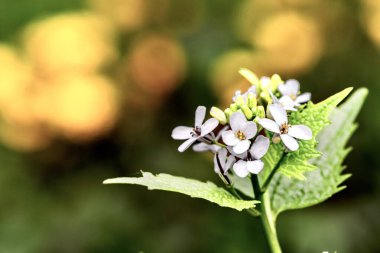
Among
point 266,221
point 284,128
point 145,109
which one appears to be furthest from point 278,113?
point 145,109

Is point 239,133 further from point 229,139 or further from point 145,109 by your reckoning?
point 145,109

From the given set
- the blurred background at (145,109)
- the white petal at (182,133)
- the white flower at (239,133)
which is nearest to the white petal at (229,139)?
the white flower at (239,133)

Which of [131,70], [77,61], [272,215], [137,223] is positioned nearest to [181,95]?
[131,70]

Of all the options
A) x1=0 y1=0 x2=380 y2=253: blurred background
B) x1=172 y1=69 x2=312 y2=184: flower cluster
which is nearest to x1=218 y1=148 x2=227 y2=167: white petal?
x1=172 y1=69 x2=312 y2=184: flower cluster

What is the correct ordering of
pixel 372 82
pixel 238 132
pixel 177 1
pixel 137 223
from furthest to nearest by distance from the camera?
pixel 177 1 → pixel 372 82 → pixel 137 223 → pixel 238 132

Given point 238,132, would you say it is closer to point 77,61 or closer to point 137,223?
point 137,223

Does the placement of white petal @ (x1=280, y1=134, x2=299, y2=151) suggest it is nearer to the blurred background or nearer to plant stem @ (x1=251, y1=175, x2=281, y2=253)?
plant stem @ (x1=251, y1=175, x2=281, y2=253)

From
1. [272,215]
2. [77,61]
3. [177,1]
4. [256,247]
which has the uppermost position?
[177,1]

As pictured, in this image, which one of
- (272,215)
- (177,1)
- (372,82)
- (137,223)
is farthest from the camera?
(177,1)
